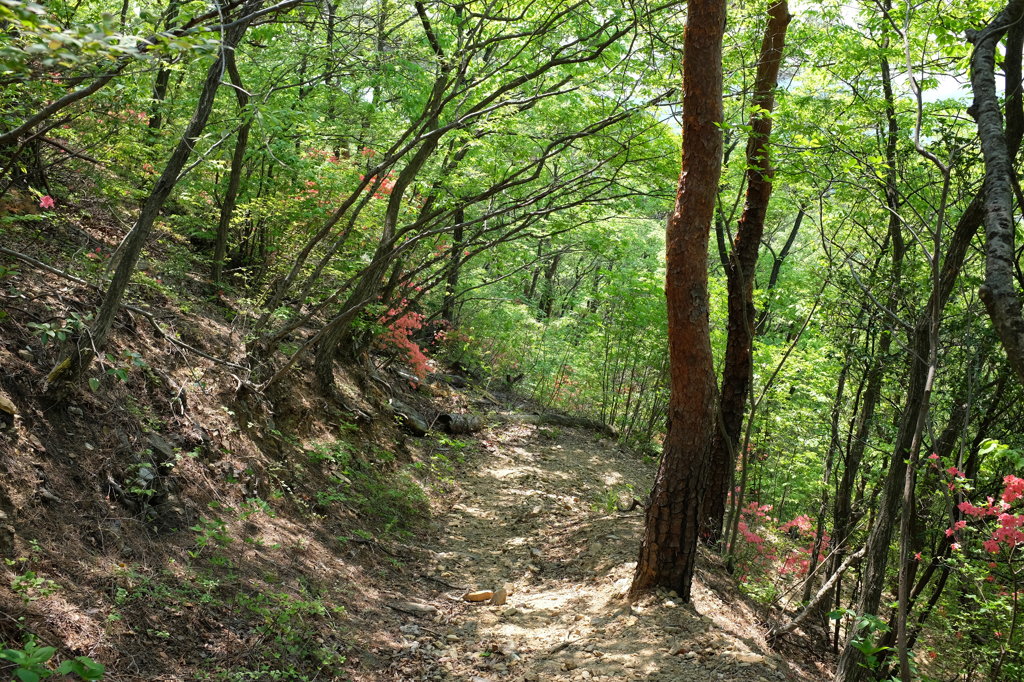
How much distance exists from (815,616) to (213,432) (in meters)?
6.39

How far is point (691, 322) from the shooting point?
480cm

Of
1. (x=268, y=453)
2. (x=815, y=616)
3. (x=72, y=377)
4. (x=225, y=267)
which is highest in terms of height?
(x=225, y=267)

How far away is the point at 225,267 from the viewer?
28.7 ft

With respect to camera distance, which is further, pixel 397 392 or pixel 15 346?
pixel 397 392

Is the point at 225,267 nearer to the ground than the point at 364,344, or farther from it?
farther from it

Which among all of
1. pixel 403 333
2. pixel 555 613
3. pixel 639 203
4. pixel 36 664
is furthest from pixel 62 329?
pixel 639 203

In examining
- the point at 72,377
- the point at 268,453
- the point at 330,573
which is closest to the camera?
the point at 72,377

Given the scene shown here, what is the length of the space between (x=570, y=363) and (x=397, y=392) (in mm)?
6006

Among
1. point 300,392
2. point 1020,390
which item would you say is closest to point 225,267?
point 300,392

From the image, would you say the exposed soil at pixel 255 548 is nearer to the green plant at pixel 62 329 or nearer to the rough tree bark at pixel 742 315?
the green plant at pixel 62 329

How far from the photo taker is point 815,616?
672 cm

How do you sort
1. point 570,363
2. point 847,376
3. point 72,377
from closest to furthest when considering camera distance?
point 72,377, point 847,376, point 570,363

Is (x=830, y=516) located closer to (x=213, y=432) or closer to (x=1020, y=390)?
(x=1020, y=390)

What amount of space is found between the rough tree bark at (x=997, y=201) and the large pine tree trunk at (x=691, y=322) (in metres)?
1.95
